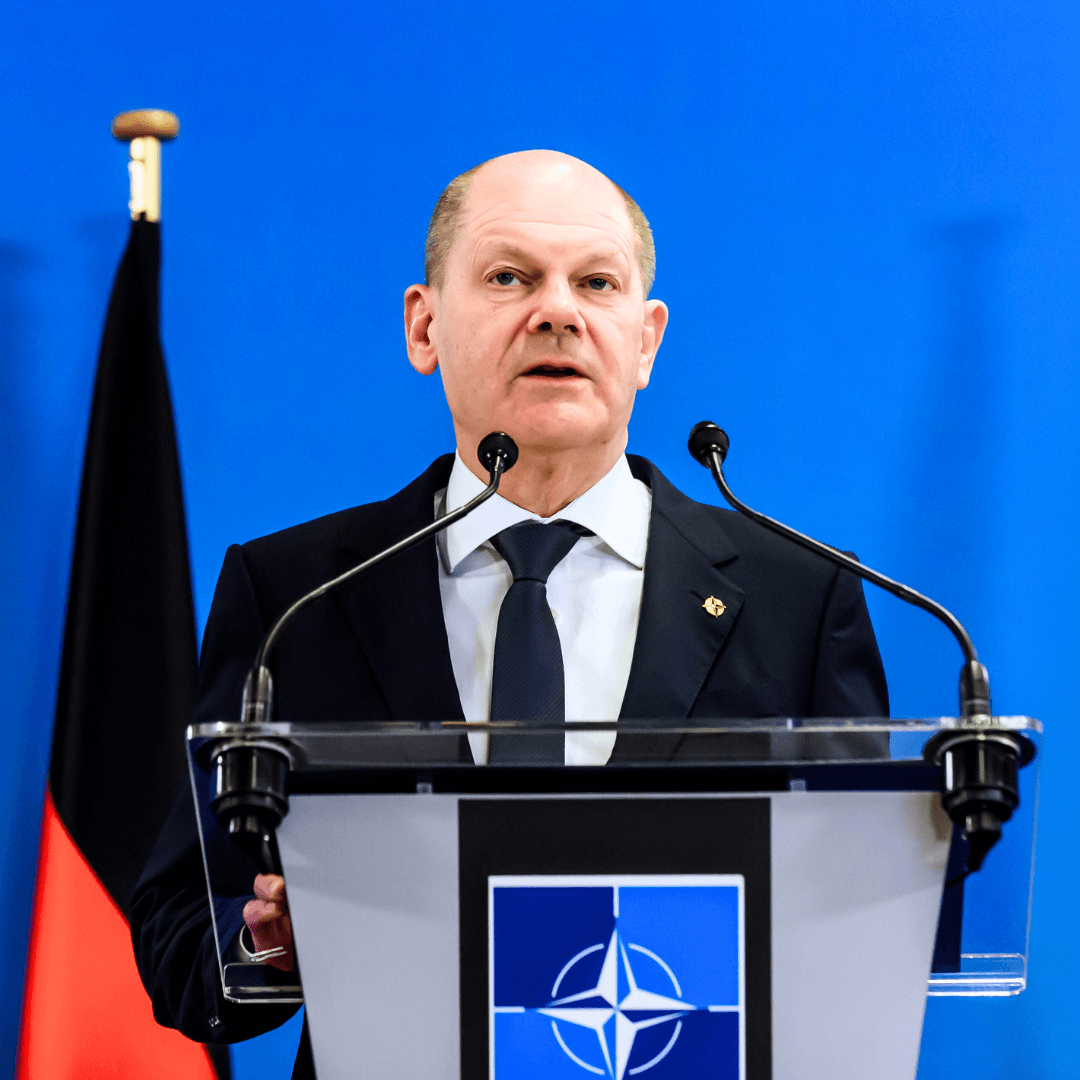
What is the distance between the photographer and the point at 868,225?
272cm

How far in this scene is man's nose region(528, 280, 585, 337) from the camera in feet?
5.76

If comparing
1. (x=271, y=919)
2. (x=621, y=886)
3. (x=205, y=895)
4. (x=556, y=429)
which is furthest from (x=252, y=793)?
(x=556, y=429)

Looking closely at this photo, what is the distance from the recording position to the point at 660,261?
108 inches

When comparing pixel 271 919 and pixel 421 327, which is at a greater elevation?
pixel 421 327

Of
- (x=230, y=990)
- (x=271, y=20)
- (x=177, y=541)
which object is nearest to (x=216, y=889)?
(x=230, y=990)

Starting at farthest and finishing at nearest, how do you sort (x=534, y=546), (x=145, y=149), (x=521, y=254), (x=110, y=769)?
(x=145, y=149) → (x=110, y=769) → (x=521, y=254) → (x=534, y=546)

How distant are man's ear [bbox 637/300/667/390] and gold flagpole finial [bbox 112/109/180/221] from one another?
3.76 feet

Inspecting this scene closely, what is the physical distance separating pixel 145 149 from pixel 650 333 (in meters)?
1.24

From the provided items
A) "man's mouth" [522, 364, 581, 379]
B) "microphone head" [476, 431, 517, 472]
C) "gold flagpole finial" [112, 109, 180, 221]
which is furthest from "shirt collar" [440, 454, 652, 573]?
"gold flagpole finial" [112, 109, 180, 221]

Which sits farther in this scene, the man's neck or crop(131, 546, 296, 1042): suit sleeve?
the man's neck

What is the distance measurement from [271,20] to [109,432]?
37.6 inches

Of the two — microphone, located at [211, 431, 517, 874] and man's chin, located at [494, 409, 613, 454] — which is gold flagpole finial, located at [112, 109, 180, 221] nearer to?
man's chin, located at [494, 409, 613, 454]

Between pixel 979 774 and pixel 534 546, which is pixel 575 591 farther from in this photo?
pixel 979 774

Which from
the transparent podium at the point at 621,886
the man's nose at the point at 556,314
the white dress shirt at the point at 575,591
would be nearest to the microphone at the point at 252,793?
the transparent podium at the point at 621,886
